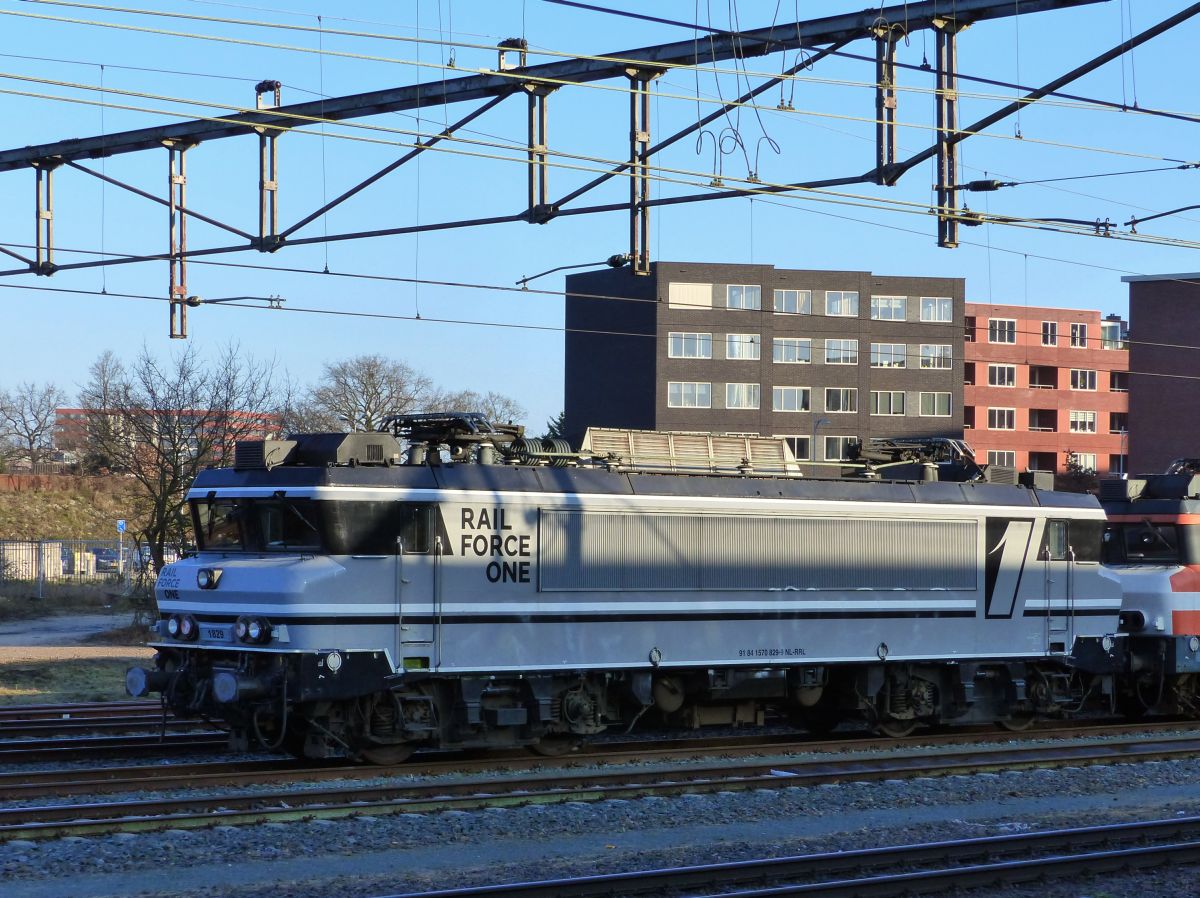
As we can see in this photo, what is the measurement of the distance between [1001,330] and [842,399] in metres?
17.0

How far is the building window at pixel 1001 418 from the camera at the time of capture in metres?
93.6

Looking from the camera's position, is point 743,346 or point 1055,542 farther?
point 743,346

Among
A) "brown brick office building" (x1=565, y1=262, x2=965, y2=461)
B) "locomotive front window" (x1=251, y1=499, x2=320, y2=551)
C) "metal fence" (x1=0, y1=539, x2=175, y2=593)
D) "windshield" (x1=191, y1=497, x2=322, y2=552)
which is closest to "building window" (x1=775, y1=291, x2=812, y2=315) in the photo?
"brown brick office building" (x1=565, y1=262, x2=965, y2=461)

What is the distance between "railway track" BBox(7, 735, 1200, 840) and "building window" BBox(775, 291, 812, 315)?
6531 centimetres

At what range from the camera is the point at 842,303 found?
274ft

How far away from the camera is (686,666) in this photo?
17.0m

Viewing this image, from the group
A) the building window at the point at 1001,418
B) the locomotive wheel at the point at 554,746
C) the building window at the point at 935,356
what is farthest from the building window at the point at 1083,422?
the locomotive wheel at the point at 554,746

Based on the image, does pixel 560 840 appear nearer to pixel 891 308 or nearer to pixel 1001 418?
pixel 891 308

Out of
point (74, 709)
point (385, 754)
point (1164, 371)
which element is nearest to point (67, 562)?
point (74, 709)

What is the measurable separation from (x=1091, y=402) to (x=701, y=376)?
30.7m

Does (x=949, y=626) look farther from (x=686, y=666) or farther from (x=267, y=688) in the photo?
(x=267, y=688)

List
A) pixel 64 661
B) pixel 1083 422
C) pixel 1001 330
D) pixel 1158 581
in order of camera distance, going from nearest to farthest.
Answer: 1. pixel 1158 581
2. pixel 64 661
3. pixel 1001 330
4. pixel 1083 422

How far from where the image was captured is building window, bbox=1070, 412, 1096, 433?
9588 cm

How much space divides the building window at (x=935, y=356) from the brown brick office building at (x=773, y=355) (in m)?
0.06
